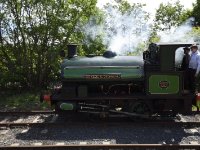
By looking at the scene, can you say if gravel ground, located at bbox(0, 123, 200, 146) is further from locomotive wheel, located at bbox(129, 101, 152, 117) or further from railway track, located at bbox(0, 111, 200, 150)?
locomotive wheel, located at bbox(129, 101, 152, 117)

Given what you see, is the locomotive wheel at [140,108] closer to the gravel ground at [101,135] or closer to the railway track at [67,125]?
the railway track at [67,125]

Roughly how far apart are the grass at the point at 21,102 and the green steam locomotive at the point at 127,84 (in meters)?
2.35

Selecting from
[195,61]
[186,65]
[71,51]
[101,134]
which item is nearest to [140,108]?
[101,134]

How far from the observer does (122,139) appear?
349 inches

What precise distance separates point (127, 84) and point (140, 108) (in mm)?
709

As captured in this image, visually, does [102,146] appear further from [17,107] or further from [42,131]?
[17,107]

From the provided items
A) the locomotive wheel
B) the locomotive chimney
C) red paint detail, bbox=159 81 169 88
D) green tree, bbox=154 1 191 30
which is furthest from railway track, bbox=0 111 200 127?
green tree, bbox=154 1 191 30

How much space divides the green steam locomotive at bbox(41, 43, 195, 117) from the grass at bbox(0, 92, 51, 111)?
7.71 ft

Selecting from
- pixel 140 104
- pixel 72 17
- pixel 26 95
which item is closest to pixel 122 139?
pixel 140 104

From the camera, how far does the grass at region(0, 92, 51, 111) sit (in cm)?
1253

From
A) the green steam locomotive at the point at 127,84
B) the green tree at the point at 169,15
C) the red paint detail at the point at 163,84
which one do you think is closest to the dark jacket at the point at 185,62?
the green steam locomotive at the point at 127,84

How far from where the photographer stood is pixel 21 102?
13648 millimetres

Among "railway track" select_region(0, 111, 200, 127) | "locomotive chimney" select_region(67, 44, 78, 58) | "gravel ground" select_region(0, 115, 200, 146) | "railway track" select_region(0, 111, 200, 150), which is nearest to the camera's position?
"railway track" select_region(0, 111, 200, 150)

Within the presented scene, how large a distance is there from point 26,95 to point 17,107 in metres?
2.21
